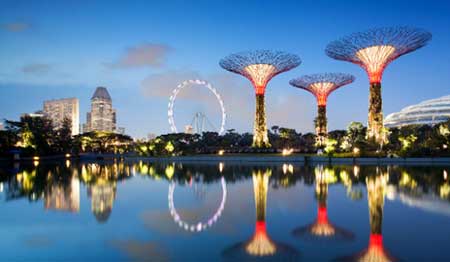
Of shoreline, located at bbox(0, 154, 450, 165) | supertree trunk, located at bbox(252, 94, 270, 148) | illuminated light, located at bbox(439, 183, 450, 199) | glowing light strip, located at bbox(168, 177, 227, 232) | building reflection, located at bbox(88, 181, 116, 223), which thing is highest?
supertree trunk, located at bbox(252, 94, 270, 148)

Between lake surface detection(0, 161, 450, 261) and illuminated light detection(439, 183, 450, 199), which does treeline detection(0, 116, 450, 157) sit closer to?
illuminated light detection(439, 183, 450, 199)

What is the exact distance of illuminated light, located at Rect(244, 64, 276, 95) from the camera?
4502 centimetres

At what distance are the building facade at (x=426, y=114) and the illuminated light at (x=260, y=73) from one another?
52980 mm

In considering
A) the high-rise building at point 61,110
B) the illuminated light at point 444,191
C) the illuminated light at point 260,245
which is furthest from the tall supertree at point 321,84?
the high-rise building at point 61,110

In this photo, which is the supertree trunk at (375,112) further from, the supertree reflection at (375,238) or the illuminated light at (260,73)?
the supertree reflection at (375,238)

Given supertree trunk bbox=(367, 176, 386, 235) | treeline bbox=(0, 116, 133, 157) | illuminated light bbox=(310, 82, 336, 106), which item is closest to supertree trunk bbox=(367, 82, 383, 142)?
illuminated light bbox=(310, 82, 336, 106)

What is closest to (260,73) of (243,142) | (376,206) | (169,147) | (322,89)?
(322,89)

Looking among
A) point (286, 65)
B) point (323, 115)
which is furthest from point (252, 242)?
point (323, 115)

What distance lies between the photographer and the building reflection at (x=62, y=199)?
37.5 ft

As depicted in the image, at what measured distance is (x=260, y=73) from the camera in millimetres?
46031

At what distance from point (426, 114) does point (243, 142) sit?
1807 inches

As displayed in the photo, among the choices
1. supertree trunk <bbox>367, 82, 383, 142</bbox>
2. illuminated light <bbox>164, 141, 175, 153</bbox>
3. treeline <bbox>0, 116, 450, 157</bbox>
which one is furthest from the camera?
illuminated light <bbox>164, 141, 175, 153</bbox>

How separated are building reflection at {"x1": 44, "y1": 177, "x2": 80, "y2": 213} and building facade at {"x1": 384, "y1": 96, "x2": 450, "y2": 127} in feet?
275

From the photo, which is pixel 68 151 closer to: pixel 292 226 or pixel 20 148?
pixel 20 148
